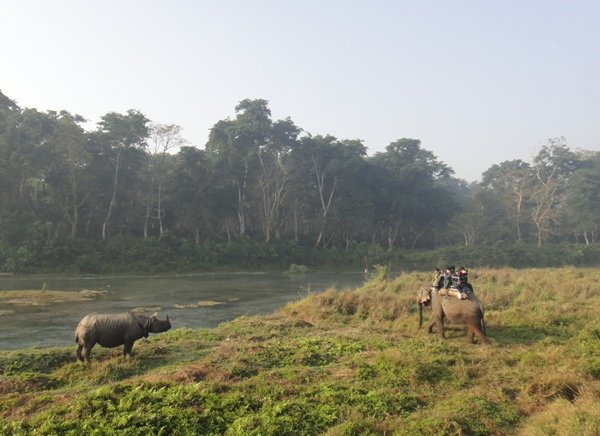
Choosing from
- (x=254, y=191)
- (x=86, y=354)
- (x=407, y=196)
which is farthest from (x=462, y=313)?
(x=407, y=196)

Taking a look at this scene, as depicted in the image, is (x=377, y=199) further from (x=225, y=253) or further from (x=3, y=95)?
(x=3, y=95)

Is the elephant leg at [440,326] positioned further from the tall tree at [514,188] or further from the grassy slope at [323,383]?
the tall tree at [514,188]

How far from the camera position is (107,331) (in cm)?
1214

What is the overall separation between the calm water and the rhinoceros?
5280 mm

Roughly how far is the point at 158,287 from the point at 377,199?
41.4 m

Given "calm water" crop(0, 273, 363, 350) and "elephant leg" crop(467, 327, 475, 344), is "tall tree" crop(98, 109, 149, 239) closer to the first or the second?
"calm water" crop(0, 273, 363, 350)

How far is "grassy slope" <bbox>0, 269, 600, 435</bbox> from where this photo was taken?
23.8 ft

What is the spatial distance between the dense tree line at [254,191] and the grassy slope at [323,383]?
125 ft

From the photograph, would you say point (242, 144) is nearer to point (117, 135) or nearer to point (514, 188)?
point (117, 135)

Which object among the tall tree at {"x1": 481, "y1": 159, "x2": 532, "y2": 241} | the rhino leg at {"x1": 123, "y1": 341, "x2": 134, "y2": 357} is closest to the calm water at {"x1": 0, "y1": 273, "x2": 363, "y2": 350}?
the rhino leg at {"x1": 123, "y1": 341, "x2": 134, "y2": 357}

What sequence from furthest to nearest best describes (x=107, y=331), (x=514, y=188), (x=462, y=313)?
(x=514, y=188), (x=462, y=313), (x=107, y=331)

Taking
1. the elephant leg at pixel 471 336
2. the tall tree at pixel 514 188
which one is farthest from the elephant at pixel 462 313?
the tall tree at pixel 514 188

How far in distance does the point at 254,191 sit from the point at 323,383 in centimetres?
5431

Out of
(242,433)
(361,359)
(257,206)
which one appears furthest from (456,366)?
(257,206)
